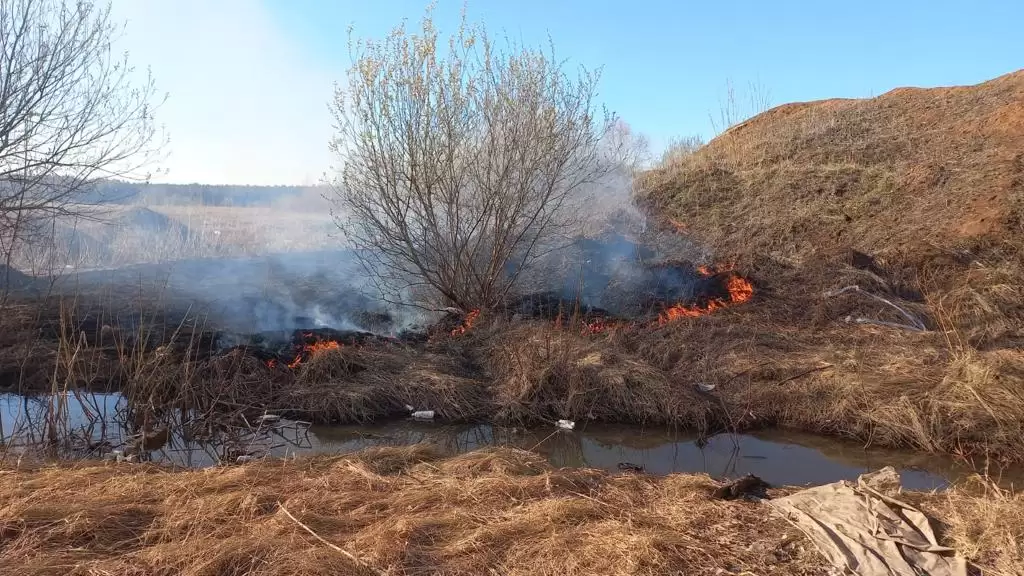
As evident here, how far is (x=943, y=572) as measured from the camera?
10.4 feet

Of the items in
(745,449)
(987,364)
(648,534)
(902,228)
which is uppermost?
(902,228)

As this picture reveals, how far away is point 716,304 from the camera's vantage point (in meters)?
11.8

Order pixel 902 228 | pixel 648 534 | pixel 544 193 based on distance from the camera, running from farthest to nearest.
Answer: pixel 902 228, pixel 544 193, pixel 648 534

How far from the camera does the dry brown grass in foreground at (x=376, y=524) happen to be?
3205 mm

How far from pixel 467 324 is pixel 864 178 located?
13.0 metres

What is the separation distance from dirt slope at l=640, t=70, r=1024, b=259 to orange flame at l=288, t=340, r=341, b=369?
36.7ft

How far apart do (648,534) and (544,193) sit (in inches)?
307

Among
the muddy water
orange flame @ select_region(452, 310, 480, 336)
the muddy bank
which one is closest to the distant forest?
orange flame @ select_region(452, 310, 480, 336)

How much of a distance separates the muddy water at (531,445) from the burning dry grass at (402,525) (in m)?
1.29

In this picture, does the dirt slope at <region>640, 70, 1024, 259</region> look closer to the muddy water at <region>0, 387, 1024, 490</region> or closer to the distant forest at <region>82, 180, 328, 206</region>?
the muddy water at <region>0, 387, 1024, 490</region>

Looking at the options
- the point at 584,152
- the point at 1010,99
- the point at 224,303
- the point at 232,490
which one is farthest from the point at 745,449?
the point at 1010,99

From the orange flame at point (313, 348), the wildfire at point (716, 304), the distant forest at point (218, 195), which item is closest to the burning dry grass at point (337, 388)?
the orange flame at point (313, 348)

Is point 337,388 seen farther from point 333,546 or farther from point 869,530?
point 869,530

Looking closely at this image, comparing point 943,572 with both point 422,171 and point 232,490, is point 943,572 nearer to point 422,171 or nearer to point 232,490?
point 232,490
